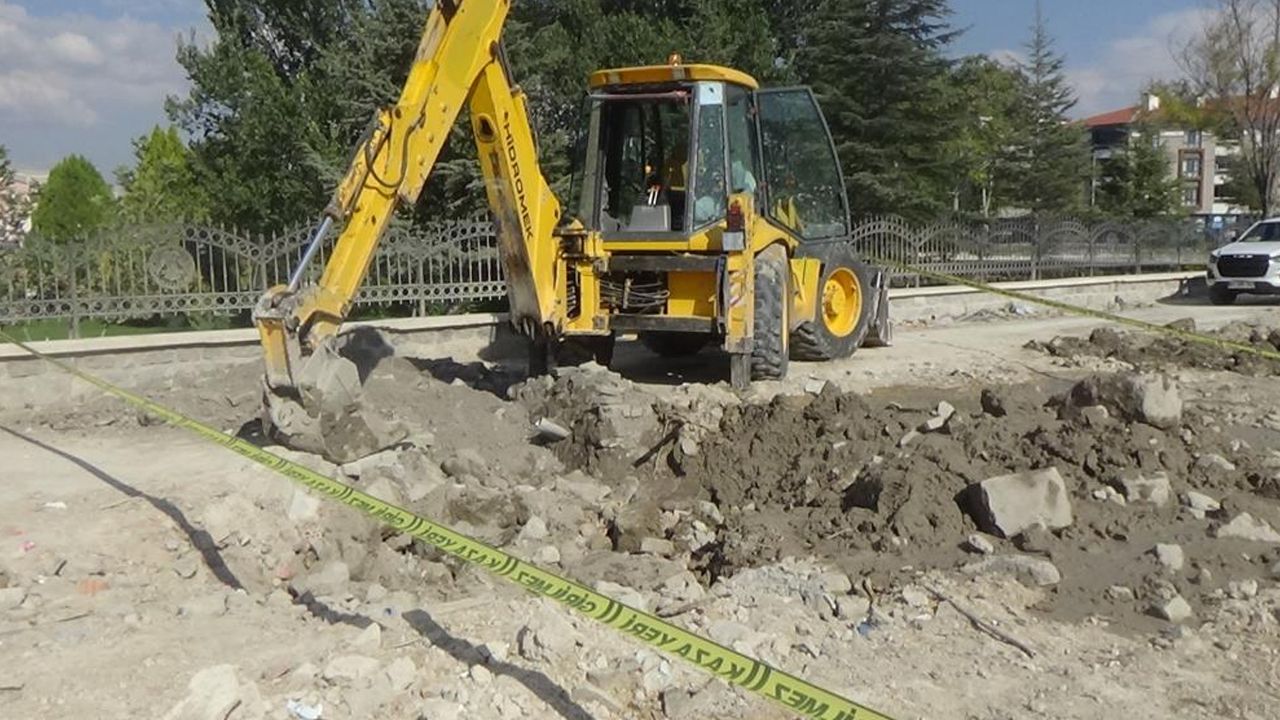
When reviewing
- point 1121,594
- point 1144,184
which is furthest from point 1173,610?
point 1144,184

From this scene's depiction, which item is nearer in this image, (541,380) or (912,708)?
(912,708)

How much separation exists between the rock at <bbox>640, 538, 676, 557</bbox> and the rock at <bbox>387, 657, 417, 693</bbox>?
9.35 ft

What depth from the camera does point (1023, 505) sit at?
6809 millimetres

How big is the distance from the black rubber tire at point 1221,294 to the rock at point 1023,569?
16824mm

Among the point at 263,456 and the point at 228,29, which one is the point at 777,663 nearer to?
the point at 263,456

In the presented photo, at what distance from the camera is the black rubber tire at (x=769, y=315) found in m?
10.7

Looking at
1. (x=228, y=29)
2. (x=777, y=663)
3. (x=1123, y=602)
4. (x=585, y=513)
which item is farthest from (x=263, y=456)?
(x=228, y=29)

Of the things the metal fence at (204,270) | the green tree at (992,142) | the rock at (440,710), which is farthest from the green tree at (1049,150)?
the rock at (440,710)

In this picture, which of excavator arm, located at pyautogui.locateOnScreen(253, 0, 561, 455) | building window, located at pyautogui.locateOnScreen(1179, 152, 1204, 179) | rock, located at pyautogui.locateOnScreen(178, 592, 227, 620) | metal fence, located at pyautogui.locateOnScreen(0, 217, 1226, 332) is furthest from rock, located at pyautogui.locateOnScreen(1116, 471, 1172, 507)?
building window, located at pyautogui.locateOnScreen(1179, 152, 1204, 179)

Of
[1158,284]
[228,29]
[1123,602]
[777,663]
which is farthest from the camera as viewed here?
[1158,284]

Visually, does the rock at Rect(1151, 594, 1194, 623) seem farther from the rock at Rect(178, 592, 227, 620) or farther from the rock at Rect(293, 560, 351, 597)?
the rock at Rect(178, 592, 227, 620)

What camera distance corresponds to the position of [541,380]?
10102 mm

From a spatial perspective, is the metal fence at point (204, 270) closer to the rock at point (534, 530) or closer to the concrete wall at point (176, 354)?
the concrete wall at point (176, 354)

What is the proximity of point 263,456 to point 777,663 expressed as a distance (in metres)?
3.29
